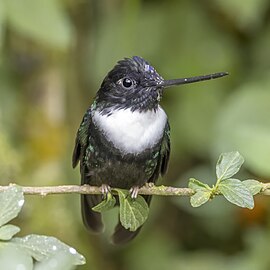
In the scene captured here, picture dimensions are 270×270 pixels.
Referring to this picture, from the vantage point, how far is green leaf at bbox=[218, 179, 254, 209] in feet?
5.35

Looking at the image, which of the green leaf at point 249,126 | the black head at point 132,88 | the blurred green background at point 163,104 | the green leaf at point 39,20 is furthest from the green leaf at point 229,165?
the blurred green background at point 163,104

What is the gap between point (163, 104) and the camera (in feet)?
12.9

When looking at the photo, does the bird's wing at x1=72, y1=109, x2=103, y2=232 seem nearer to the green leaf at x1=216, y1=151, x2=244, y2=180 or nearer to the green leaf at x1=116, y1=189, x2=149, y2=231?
the green leaf at x1=116, y1=189, x2=149, y2=231

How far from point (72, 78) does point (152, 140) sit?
1940 mm

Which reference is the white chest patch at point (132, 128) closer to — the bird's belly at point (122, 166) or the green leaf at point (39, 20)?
the bird's belly at point (122, 166)

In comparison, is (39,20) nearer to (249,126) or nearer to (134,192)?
(249,126)

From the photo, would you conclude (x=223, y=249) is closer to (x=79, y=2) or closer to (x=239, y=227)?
(x=239, y=227)

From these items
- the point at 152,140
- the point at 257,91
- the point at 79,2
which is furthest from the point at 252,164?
the point at 79,2

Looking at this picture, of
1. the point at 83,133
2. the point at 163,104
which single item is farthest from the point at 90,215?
the point at 163,104

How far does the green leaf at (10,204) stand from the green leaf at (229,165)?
458 millimetres

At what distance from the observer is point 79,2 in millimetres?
4055

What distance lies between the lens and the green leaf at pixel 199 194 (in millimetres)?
1681

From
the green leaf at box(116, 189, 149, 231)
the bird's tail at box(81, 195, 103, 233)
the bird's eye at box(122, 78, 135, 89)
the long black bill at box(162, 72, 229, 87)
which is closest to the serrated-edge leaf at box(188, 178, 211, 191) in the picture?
the green leaf at box(116, 189, 149, 231)

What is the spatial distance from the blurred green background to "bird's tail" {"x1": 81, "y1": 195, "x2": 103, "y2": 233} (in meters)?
1.01
